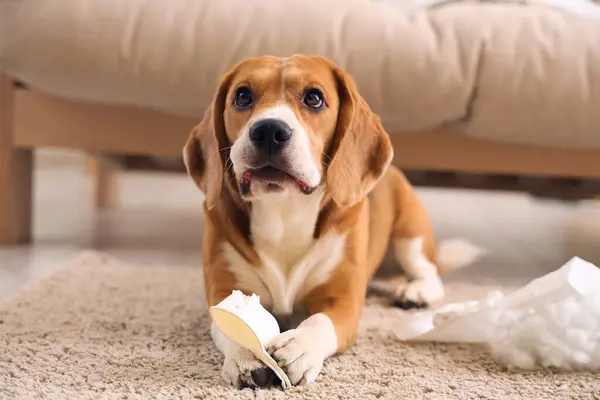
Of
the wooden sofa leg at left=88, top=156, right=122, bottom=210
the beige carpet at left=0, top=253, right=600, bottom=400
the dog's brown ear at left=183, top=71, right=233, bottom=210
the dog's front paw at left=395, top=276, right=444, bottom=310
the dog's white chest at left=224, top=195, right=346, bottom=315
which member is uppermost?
the dog's brown ear at left=183, top=71, right=233, bottom=210

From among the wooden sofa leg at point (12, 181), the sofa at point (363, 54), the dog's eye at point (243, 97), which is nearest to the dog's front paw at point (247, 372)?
the dog's eye at point (243, 97)

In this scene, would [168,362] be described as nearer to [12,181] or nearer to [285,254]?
[285,254]

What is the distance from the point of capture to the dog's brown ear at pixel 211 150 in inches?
48.4

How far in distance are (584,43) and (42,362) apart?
140cm

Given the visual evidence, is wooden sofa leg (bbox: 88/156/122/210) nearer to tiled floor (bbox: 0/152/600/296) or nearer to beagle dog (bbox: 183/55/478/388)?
tiled floor (bbox: 0/152/600/296)

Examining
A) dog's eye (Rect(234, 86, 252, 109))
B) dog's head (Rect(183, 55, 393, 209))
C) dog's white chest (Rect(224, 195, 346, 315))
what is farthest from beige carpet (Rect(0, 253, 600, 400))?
dog's eye (Rect(234, 86, 252, 109))

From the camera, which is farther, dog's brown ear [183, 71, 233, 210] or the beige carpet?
dog's brown ear [183, 71, 233, 210]

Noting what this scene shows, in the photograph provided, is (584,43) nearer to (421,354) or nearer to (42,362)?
(421,354)

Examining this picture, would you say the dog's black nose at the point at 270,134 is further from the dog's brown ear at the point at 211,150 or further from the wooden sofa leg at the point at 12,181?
the wooden sofa leg at the point at 12,181

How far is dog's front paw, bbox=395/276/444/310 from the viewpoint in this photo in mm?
1515

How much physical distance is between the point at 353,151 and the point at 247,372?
46 centimetres

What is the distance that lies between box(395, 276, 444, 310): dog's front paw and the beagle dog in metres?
0.24

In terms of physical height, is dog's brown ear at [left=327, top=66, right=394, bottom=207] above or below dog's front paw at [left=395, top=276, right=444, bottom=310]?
above

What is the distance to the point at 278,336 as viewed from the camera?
1.02 meters
